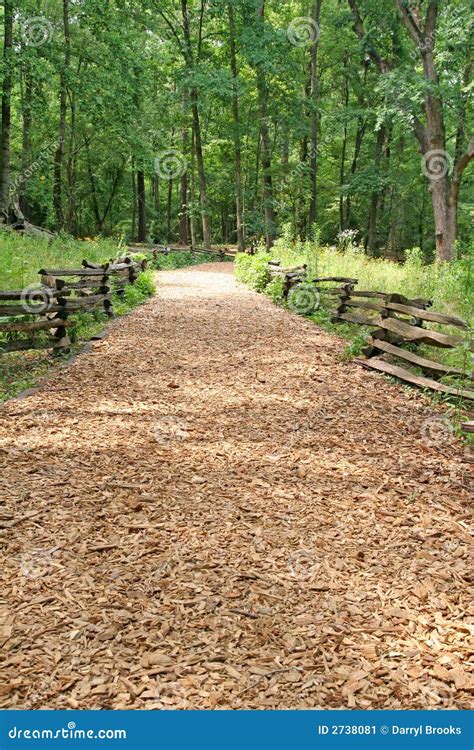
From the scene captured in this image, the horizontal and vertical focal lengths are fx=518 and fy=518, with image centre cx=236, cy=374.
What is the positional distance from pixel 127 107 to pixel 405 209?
22130mm

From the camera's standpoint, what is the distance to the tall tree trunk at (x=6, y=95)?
16.1 metres

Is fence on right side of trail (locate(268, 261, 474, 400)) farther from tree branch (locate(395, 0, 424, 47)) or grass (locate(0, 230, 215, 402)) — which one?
tree branch (locate(395, 0, 424, 47))

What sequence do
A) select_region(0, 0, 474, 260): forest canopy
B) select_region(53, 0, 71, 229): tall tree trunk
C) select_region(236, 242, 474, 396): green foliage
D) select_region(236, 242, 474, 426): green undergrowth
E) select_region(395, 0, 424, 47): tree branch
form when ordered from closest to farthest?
1. select_region(236, 242, 474, 426): green undergrowth
2. select_region(236, 242, 474, 396): green foliage
3. select_region(395, 0, 424, 47): tree branch
4. select_region(0, 0, 474, 260): forest canopy
5. select_region(53, 0, 71, 229): tall tree trunk

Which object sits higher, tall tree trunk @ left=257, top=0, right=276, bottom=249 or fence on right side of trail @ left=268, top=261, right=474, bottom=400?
tall tree trunk @ left=257, top=0, right=276, bottom=249

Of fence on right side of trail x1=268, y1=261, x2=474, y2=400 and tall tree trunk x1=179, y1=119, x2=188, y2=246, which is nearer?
fence on right side of trail x1=268, y1=261, x2=474, y2=400

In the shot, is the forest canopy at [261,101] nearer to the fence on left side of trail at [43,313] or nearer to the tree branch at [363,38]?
the tree branch at [363,38]

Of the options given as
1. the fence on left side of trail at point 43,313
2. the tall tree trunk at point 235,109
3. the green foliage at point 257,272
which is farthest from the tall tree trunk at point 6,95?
the fence on left side of trail at point 43,313

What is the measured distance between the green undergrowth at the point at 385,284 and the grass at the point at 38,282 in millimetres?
3928

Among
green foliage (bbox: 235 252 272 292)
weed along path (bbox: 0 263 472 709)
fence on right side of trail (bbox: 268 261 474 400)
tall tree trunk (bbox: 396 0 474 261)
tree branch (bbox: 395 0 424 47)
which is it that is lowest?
weed along path (bbox: 0 263 472 709)

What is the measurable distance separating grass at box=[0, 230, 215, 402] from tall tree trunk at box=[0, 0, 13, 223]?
2.40 meters

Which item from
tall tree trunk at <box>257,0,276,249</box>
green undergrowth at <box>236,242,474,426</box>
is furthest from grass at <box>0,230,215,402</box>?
→ tall tree trunk at <box>257,0,276,249</box>

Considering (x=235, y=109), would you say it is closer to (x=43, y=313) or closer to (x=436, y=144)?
(x=436, y=144)

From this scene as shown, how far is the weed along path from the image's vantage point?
8.14ft

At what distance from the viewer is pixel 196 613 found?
289cm
